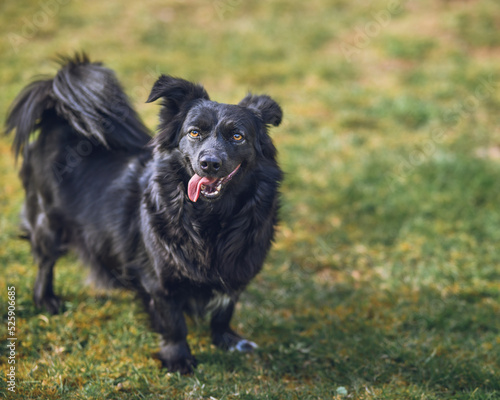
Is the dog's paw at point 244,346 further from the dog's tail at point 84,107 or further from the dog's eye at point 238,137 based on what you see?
the dog's tail at point 84,107

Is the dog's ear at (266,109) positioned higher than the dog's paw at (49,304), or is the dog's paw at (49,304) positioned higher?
the dog's ear at (266,109)

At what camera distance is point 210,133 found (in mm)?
2771

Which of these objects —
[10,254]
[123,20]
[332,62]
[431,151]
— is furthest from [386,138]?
[123,20]

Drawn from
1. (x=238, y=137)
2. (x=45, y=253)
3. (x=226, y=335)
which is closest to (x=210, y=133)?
(x=238, y=137)

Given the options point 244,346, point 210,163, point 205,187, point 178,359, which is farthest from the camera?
point 244,346

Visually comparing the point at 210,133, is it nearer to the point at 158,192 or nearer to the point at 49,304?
the point at 158,192

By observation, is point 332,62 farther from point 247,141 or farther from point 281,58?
point 247,141

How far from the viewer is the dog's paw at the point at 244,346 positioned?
333cm

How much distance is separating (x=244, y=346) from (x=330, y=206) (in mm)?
2307

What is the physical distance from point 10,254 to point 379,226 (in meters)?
3.50

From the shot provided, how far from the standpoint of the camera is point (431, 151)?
6102 millimetres

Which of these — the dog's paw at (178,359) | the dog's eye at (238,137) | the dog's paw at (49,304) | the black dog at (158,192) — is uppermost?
the dog's eye at (238,137)

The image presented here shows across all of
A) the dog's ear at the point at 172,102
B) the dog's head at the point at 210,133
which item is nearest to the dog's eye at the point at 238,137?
the dog's head at the point at 210,133

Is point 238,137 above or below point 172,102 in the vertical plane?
below
